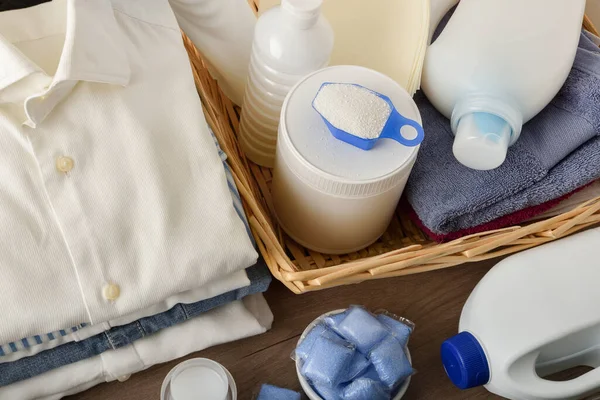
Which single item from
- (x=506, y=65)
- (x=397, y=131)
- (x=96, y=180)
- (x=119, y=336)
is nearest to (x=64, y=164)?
(x=96, y=180)

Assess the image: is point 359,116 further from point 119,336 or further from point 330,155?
point 119,336

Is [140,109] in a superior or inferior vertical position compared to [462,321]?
superior

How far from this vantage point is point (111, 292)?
45cm

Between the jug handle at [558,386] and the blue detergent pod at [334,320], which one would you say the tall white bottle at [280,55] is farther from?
the jug handle at [558,386]

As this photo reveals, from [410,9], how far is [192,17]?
0.19m

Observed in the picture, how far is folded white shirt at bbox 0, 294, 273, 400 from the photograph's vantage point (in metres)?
0.48

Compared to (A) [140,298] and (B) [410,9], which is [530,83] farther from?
(A) [140,298]

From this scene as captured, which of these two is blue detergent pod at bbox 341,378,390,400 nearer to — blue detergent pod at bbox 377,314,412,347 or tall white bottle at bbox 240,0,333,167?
blue detergent pod at bbox 377,314,412,347

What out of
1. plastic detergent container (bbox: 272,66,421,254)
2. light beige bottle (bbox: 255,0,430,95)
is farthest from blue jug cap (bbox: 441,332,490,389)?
light beige bottle (bbox: 255,0,430,95)

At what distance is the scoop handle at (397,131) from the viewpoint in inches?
19.4

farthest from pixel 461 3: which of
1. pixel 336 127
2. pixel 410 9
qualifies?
pixel 336 127

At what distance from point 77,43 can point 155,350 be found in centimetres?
22

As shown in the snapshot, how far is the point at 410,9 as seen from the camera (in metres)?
0.59

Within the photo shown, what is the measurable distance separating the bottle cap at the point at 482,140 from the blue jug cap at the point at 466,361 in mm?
133
